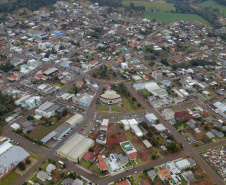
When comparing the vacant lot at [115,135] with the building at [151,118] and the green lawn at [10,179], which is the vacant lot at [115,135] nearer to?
the building at [151,118]

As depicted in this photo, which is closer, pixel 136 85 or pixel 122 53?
pixel 136 85

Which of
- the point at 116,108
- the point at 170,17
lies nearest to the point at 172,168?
the point at 116,108

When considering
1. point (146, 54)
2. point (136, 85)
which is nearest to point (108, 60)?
point (146, 54)

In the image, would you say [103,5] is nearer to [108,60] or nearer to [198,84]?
[108,60]

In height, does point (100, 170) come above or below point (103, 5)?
below

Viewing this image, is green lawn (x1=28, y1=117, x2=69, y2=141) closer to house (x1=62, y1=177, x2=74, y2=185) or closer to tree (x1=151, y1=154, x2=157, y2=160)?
→ house (x1=62, y1=177, x2=74, y2=185)

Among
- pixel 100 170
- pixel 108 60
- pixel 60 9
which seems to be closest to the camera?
pixel 100 170
